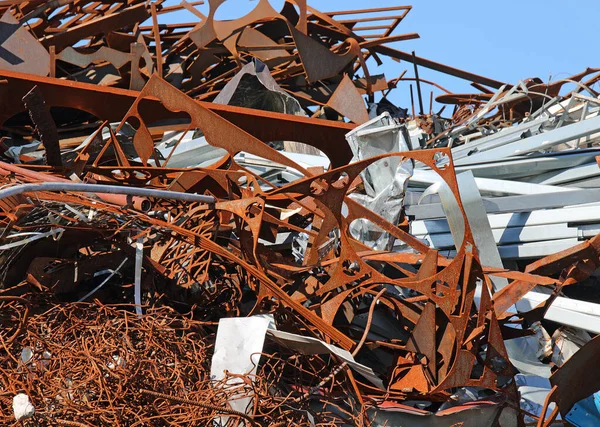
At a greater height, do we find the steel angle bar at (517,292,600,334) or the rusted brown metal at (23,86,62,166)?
the rusted brown metal at (23,86,62,166)

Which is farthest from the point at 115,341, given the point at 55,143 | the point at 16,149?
the point at 16,149

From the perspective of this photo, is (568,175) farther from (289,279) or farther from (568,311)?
(289,279)

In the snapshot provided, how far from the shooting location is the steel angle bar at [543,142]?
4527 millimetres

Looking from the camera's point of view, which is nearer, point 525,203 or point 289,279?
point 289,279

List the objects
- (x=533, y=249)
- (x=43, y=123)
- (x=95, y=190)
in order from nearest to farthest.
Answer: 1. (x=95, y=190)
2. (x=533, y=249)
3. (x=43, y=123)

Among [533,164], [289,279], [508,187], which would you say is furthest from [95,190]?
[533,164]

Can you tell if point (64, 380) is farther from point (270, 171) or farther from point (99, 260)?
point (270, 171)

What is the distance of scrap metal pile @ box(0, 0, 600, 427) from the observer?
291cm

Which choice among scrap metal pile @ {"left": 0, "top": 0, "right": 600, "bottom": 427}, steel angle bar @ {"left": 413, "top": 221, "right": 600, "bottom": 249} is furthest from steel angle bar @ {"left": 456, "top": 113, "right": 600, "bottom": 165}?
steel angle bar @ {"left": 413, "top": 221, "right": 600, "bottom": 249}

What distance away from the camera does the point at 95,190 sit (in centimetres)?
298

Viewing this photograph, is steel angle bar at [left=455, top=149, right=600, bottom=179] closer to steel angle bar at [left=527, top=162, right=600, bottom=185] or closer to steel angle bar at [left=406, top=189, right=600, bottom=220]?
steel angle bar at [left=527, top=162, right=600, bottom=185]

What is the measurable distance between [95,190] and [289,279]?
2.99ft

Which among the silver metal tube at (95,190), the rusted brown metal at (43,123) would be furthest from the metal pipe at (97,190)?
the rusted brown metal at (43,123)

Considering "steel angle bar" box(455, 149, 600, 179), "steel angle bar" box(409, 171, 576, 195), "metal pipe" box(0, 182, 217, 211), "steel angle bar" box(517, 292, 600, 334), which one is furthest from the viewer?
"steel angle bar" box(455, 149, 600, 179)
